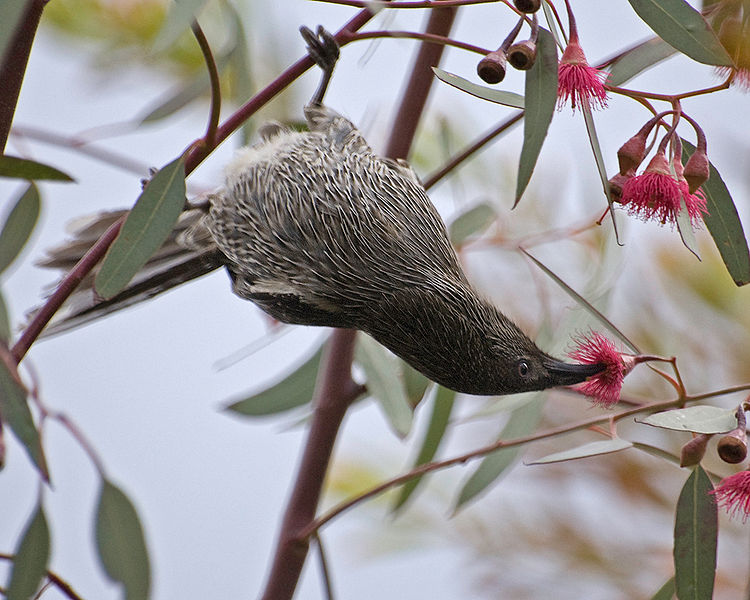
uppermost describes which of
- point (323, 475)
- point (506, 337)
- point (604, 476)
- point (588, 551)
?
point (506, 337)

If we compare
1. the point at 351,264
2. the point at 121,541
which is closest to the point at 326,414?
the point at 351,264

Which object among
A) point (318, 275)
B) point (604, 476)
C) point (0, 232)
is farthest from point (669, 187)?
point (604, 476)

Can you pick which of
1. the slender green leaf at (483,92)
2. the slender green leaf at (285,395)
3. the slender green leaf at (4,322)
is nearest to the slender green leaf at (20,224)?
the slender green leaf at (4,322)

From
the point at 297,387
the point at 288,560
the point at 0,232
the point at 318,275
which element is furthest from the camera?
the point at 297,387

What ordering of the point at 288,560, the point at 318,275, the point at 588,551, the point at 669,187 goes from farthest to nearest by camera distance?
1. the point at 588,551
2. the point at 318,275
3. the point at 288,560
4. the point at 669,187

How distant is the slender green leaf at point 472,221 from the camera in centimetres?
151

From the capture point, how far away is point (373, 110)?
171 cm

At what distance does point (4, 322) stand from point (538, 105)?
0.64m

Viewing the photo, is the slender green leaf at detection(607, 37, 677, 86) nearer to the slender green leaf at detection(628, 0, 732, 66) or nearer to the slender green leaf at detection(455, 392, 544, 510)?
the slender green leaf at detection(628, 0, 732, 66)

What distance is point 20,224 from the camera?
1.12 metres

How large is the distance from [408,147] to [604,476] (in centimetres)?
101

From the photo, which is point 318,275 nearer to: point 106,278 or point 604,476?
point 106,278

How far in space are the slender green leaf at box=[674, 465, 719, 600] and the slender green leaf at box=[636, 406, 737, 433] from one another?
0.07 metres

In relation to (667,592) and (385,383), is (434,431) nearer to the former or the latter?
(385,383)
